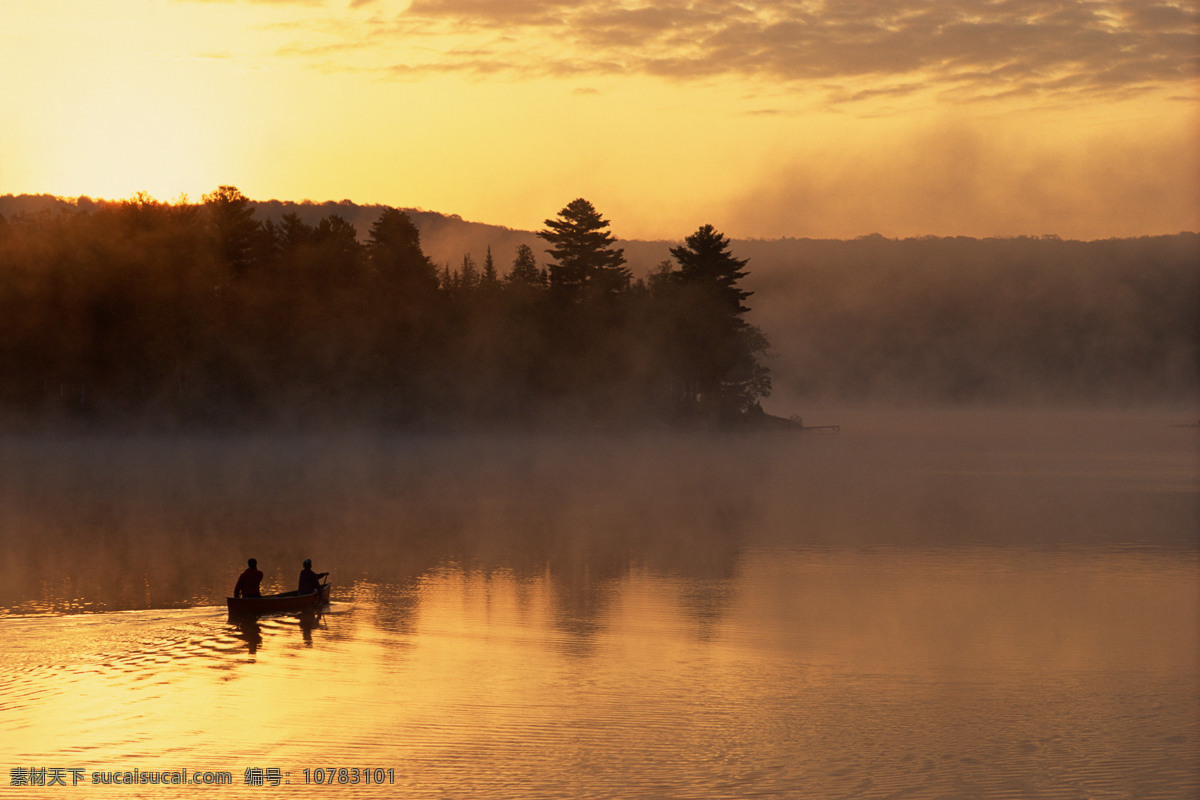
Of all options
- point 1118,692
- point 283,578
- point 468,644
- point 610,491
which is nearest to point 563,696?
point 468,644

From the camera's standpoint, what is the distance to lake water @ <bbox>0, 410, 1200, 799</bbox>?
1569cm

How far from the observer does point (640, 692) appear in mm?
19453

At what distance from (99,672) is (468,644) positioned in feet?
22.0

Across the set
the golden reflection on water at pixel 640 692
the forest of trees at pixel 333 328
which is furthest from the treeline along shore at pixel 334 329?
the golden reflection on water at pixel 640 692

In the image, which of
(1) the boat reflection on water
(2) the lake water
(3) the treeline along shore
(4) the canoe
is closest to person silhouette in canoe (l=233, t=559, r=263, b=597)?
(4) the canoe

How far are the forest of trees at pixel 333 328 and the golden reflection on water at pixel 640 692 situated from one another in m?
87.1

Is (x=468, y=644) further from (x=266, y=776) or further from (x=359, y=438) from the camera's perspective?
(x=359, y=438)

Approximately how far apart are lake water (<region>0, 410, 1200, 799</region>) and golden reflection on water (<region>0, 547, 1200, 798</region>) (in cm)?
8

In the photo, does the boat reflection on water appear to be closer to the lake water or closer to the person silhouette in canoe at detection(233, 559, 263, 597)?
the lake water

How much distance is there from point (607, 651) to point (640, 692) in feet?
10.8

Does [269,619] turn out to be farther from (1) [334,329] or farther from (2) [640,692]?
(1) [334,329]

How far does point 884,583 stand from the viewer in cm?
3162

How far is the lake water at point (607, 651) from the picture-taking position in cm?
1569

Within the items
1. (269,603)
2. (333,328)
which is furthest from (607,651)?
(333,328)
